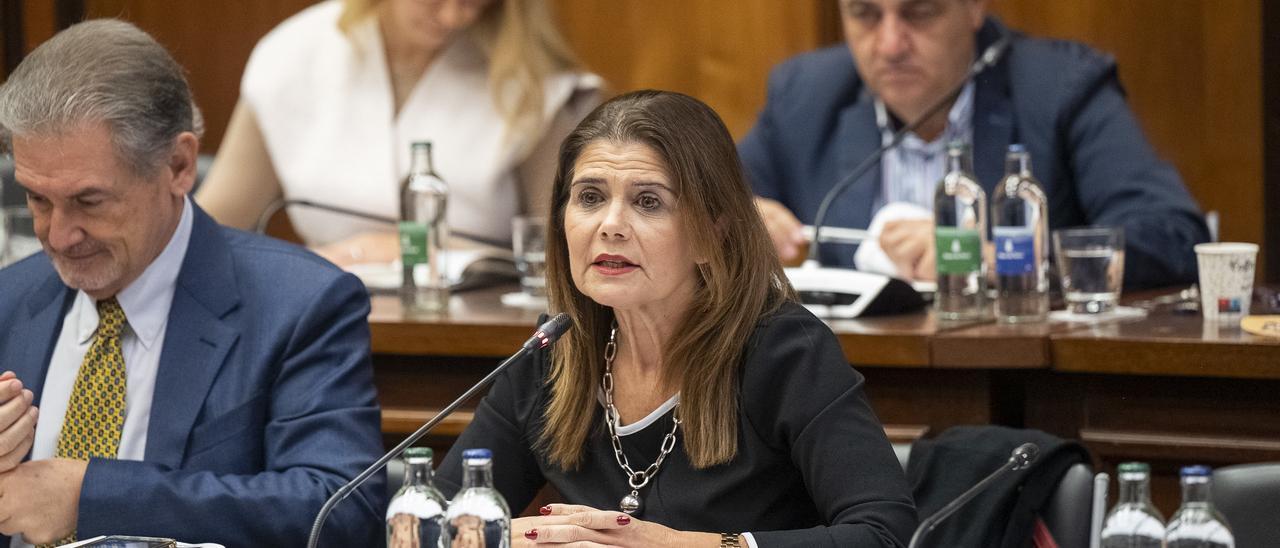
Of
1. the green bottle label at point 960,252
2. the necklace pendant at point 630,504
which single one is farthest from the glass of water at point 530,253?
the necklace pendant at point 630,504

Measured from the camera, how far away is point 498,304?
2.86 metres

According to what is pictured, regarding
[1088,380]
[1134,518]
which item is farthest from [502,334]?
[1134,518]

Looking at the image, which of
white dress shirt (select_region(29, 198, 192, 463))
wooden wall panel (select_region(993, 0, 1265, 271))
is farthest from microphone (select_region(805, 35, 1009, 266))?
white dress shirt (select_region(29, 198, 192, 463))

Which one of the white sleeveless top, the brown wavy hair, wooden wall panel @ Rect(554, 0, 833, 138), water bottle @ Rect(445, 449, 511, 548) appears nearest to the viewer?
water bottle @ Rect(445, 449, 511, 548)

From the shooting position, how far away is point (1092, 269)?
2.59 metres

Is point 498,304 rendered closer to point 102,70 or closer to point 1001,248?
point 1001,248

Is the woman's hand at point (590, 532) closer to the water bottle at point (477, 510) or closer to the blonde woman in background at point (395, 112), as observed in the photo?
the water bottle at point (477, 510)

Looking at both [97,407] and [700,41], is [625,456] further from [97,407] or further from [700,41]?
[700,41]

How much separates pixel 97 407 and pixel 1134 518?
124 centimetres

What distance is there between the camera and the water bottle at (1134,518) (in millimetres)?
1309

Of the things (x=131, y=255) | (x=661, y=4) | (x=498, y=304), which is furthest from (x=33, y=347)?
(x=661, y=4)

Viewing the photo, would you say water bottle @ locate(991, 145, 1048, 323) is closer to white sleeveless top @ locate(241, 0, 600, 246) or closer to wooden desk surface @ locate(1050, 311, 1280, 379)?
wooden desk surface @ locate(1050, 311, 1280, 379)

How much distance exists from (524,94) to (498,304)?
0.77 metres

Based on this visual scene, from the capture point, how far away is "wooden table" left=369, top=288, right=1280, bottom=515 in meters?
2.22
